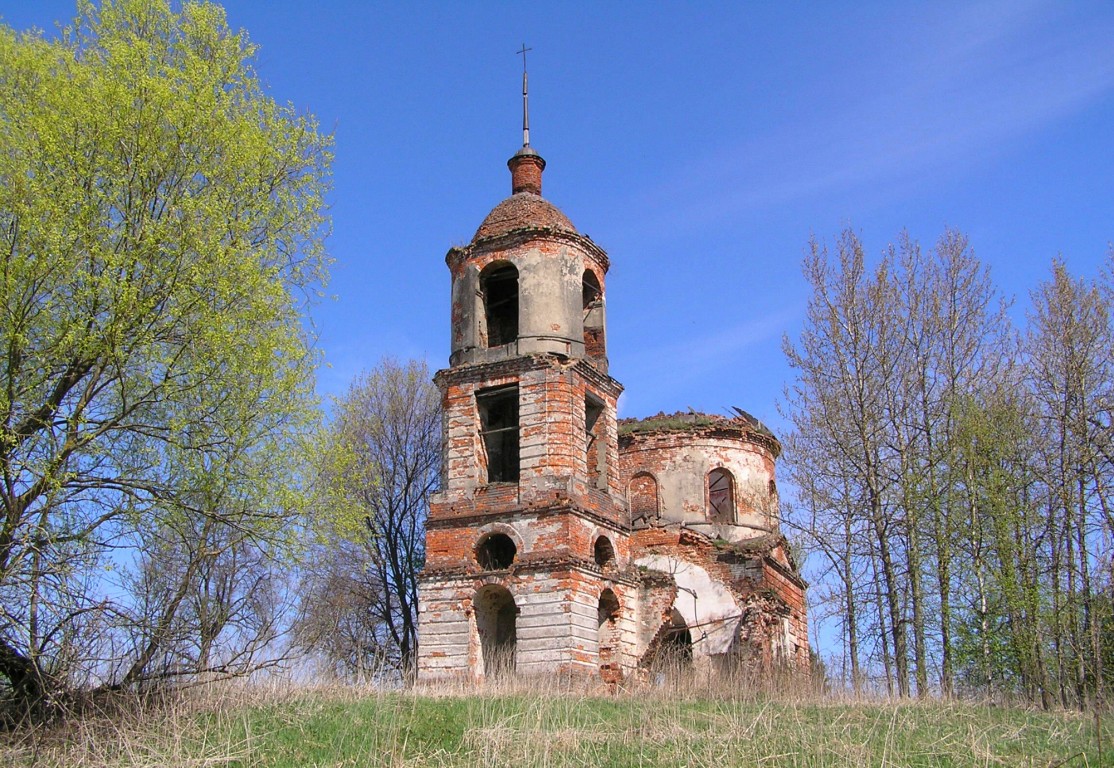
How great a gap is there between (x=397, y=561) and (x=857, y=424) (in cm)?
1392

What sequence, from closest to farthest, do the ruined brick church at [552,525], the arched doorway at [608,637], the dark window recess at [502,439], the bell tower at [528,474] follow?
the bell tower at [528,474] → the ruined brick church at [552,525] → the arched doorway at [608,637] → the dark window recess at [502,439]

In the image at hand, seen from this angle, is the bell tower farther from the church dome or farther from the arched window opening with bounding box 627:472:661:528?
the arched window opening with bounding box 627:472:661:528

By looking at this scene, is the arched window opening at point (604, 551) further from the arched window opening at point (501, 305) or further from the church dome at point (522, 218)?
the church dome at point (522, 218)

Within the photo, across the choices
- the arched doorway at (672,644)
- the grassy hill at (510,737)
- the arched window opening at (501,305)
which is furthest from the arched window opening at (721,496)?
the grassy hill at (510,737)

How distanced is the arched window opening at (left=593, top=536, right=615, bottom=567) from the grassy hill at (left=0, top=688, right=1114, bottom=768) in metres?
8.93

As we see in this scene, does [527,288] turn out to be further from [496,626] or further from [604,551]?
[496,626]

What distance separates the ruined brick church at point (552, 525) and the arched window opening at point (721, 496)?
332 millimetres

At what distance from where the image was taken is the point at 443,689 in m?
15.1

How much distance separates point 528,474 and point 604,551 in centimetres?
254

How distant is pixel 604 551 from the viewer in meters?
20.8

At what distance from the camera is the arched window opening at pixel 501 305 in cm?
2241

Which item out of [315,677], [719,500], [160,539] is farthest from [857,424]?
[160,539]

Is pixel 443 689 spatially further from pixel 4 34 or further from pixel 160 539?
pixel 4 34

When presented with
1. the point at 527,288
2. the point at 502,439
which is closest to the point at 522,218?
the point at 527,288
